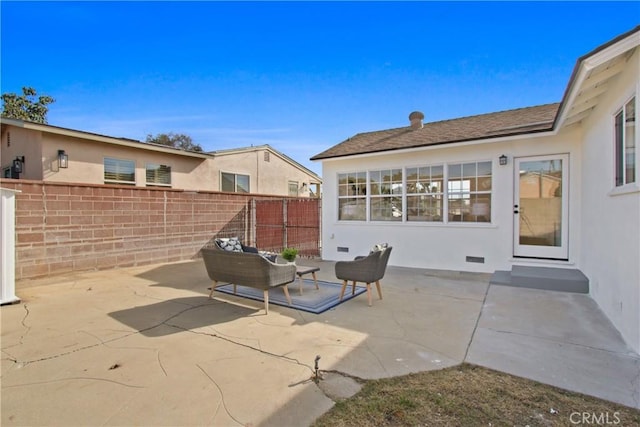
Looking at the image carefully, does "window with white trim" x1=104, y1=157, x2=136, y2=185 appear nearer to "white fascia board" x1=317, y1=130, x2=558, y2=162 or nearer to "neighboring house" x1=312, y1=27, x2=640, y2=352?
"neighboring house" x1=312, y1=27, x2=640, y2=352

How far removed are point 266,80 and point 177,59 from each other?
2.80 meters

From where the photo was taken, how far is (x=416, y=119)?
973 centimetres

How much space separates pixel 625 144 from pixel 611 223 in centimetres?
102

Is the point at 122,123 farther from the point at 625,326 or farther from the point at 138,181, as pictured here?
the point at 625,326

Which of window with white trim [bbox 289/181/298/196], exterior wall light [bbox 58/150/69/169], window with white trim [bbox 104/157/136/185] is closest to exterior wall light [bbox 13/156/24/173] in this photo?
exterior wall light [bbox 58/150/69/169]

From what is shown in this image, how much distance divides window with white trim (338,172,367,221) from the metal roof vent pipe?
90.2 inches

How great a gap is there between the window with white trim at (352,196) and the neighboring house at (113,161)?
18.4 feet

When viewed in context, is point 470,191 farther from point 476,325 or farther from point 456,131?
point 476,325

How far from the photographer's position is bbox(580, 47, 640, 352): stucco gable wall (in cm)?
331

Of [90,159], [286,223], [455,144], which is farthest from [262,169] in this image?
[455,144]

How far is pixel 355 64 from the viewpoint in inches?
384

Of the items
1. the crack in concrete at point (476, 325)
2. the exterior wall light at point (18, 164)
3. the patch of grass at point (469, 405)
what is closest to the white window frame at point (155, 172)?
the exterior wall light at point (18, 164)

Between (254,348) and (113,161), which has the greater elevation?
(113,161)

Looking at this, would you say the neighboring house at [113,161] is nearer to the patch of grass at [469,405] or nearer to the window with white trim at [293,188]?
the window with white trim at [293,188]
